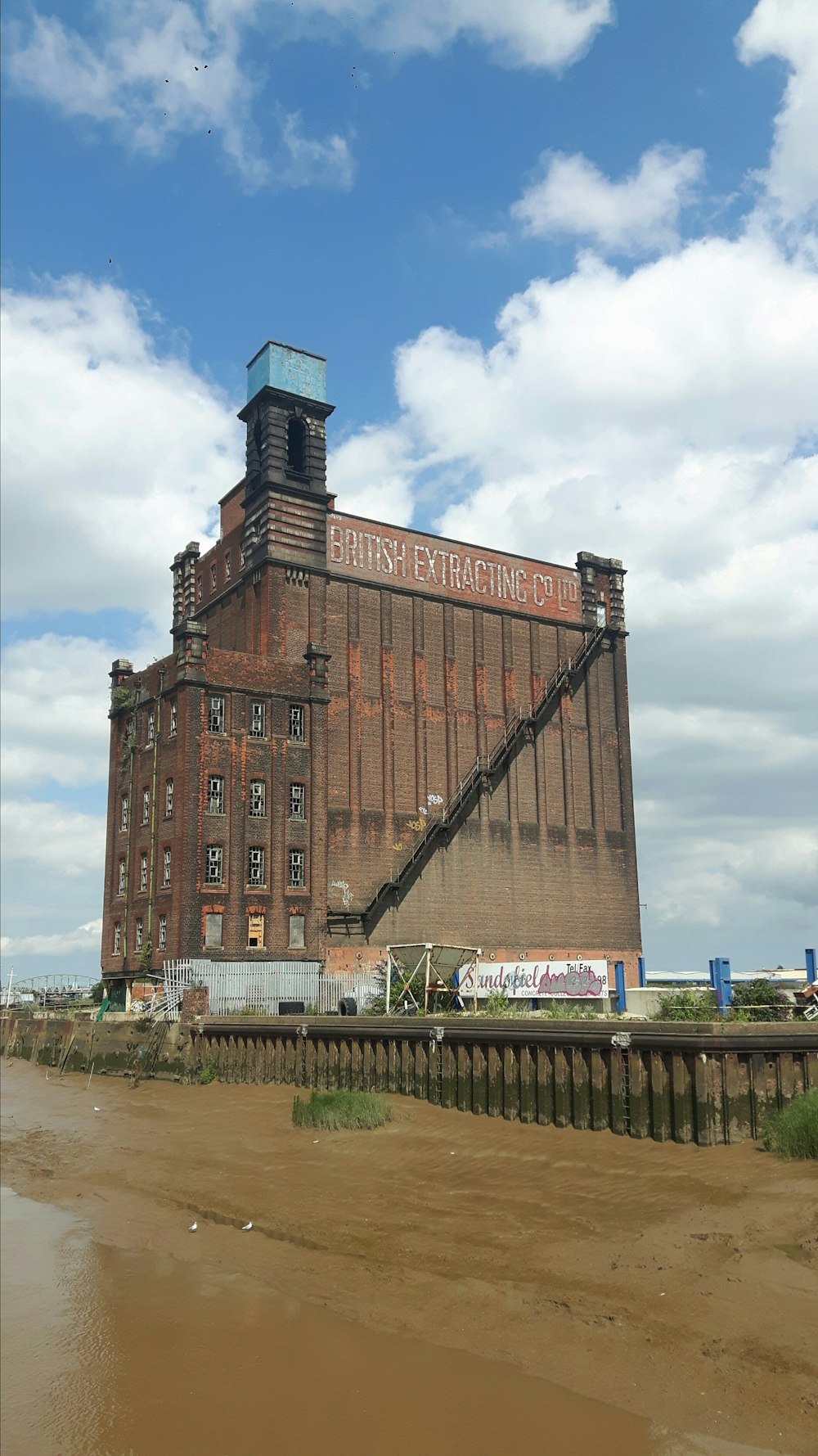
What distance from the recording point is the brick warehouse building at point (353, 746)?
46.7 metres

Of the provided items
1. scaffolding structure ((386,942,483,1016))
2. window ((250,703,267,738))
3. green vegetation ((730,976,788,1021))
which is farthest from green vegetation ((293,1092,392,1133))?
window ((250,703,267,738))

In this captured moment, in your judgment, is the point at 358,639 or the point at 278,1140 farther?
the point at 358,639

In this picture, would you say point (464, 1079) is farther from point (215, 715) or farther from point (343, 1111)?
point (215, 715)

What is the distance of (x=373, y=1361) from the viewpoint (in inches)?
435

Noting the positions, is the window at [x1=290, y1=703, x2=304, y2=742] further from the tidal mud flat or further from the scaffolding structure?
the tidal mud flat

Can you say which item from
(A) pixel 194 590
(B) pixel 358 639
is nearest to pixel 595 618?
(B) pixel 358 639

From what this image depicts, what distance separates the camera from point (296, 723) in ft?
162

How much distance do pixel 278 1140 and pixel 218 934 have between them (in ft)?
70.3

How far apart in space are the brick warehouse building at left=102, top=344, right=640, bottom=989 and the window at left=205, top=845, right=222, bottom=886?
8 centimetres

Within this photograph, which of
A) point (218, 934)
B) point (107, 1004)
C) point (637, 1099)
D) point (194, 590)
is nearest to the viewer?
point (637, 1099)

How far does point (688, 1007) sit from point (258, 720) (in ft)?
86.1

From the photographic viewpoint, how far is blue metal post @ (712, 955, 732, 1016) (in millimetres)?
27005

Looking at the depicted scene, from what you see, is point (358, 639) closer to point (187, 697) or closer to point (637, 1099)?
point (187, 697)

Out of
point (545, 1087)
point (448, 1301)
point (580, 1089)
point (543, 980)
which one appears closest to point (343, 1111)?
point (545, 1087)
